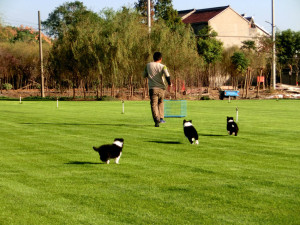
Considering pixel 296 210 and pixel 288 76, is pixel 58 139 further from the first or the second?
pixel 288 76

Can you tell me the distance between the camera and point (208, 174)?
325 inches

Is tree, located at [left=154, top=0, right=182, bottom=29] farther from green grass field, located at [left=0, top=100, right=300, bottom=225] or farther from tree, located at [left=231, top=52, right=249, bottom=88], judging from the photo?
green grass field, located at [left=0, top=100, right=300, bottom=225]

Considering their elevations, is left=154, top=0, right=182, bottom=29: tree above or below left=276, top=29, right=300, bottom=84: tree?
above

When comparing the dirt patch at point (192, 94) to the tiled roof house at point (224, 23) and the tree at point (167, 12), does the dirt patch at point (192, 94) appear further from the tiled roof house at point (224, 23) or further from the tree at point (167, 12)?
the tiled roof house at point (224, 23)

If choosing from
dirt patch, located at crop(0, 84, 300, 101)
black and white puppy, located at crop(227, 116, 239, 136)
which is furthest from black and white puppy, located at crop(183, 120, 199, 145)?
dirt patch, located at crop(0, 84, 300, 101)

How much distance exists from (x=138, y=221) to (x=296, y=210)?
1980mm

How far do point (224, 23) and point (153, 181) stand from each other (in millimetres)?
80109

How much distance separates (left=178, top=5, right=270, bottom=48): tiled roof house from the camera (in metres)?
83.7

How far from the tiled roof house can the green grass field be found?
71448 mm

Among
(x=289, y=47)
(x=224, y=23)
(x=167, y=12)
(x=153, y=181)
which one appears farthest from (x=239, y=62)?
(x=153, y=181)

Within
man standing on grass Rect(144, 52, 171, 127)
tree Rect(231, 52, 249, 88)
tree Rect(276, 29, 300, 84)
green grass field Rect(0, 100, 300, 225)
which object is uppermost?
tree Rect(276, 29, 300, 84)

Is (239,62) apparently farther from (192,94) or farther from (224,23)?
(224,23)


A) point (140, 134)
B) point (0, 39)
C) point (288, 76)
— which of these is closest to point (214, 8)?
point (288, 76)

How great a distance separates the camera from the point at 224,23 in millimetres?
85000
